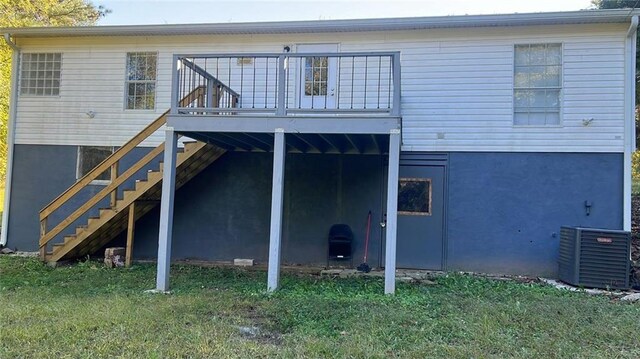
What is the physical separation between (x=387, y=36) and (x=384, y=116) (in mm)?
2886

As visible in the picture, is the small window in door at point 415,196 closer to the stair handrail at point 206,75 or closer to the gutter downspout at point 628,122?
the gutter downspout at point 628,122

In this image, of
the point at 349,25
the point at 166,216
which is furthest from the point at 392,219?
the point at 349,25

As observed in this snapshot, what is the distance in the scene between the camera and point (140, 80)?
8570 mm

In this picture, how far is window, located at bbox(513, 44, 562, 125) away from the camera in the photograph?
24.3ft

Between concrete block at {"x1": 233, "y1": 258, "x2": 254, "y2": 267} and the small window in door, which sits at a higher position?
the small window in door

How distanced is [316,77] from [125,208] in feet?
13.6

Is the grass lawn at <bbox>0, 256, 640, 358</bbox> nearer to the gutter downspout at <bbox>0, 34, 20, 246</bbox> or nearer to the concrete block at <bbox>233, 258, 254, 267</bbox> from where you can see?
the concrete block at <bbox>233, 258, 254, 267</bbox>

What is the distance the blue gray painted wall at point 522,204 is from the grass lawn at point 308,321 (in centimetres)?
123

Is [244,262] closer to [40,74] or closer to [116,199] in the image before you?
[116,199]

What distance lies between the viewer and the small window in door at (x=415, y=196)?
7.74 meters

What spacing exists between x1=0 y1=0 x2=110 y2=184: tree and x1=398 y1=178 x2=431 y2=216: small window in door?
472 inches

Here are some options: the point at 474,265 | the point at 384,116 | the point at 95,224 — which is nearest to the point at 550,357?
the point at 384,116

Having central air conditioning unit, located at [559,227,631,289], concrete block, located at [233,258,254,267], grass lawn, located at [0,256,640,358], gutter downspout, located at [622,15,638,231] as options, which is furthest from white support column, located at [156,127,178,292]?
gutter downspout, located at [622,15,638,231]

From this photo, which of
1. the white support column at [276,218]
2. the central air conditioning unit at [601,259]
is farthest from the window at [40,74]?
the central air conditioning unit at [601,259]
